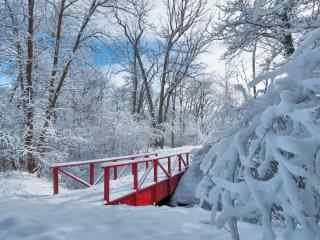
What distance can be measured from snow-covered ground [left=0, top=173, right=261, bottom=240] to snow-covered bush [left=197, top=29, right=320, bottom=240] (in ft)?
4.70

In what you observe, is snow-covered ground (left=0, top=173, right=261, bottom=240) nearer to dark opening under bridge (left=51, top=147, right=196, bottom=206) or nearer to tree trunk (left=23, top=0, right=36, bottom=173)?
dark opening under bridge (left=51, top=147, right=196, bottom=206)

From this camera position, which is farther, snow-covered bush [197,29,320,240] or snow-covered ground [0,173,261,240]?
snow-covered ground [0,173,261,240]

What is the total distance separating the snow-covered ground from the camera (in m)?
3.35

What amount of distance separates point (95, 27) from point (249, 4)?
827cm

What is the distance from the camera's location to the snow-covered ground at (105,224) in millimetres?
3348

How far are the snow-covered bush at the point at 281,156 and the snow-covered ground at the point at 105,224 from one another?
143 cm

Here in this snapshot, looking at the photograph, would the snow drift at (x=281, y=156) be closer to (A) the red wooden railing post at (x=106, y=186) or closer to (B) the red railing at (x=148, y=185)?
(B) the red railing at (x=148, y=185)

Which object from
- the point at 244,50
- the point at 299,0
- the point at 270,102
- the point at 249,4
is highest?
the point at 249,4

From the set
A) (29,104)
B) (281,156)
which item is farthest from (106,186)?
(29,104)

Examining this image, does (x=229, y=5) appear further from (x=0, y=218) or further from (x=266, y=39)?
(x=0, y=218)

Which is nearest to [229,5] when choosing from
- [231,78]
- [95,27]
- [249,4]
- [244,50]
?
[249,4]

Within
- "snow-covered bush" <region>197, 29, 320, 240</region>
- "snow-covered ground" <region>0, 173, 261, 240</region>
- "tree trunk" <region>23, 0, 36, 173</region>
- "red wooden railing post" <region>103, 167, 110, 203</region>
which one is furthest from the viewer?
"tree trunk" <region>23, 0, 36, 173</region>

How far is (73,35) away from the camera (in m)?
15.0

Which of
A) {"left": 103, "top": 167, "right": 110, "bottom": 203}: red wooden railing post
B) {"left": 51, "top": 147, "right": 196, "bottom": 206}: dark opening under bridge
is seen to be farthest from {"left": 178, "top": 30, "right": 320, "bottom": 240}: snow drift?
{"left": 103, "top": 167, "right": 110, "bottom": 203}: red wooden railing post
